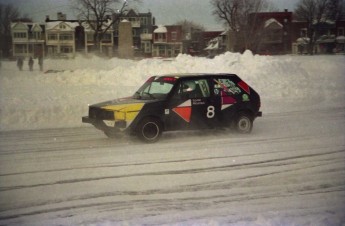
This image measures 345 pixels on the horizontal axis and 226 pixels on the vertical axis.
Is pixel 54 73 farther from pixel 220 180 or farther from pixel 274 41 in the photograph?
pixel 274 41

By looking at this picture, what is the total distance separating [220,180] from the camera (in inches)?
127

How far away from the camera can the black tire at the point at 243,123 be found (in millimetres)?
3585

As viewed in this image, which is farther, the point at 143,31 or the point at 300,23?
the point at 300,23

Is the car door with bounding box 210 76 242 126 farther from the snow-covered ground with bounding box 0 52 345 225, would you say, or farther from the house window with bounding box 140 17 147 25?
the house window with bounding box 140 17 147 25

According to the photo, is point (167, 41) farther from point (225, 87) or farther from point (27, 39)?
point (27, 39)

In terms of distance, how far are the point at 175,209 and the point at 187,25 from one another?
1.53m

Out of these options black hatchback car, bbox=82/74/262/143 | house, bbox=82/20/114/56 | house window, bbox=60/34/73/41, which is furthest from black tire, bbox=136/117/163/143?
house window, bbox=60/34/73/41

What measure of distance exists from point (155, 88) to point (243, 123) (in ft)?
2.82

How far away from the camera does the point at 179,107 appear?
11.5ft

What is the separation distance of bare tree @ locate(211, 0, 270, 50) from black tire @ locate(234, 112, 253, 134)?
620 millimetres

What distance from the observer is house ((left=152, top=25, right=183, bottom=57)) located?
3.27 metres

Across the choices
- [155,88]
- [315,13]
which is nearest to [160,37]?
[155,88]

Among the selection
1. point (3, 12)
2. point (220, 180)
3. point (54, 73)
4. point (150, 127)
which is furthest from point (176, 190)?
point (3, 12)

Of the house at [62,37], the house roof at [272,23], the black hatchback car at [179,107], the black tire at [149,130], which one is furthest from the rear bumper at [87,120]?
the house roof at [272,23]
